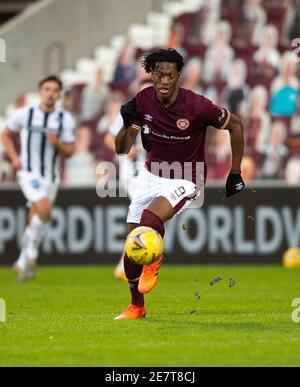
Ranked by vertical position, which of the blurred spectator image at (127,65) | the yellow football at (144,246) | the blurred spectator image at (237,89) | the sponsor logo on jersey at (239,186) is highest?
the blurred spectator image at (127,65)

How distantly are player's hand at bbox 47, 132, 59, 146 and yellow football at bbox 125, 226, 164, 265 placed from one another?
20.2 feet

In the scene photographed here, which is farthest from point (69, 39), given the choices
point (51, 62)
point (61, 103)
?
point (61, 103)

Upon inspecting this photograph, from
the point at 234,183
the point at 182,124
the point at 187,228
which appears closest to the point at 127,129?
the point at 182,124

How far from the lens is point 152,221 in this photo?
9.15m

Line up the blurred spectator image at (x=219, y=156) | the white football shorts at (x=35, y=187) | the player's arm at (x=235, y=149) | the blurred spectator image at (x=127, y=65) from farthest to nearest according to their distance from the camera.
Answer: the blurred spectator image at (x=127, y=65) < the blurred spectator image at (x=219, y=156) < the white football shorts at (x=35, y=187) < the player's arm at (x=235, y=149)

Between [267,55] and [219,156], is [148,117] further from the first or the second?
[267,55]

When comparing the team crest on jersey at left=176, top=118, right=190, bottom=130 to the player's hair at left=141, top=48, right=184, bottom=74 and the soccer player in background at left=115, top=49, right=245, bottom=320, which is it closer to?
the soccer player in background at left=115, top=49, right=245, bottom=320

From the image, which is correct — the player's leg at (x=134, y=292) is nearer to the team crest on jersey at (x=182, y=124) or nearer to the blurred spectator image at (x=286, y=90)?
the team crest on jersey at (x=182, y=124)

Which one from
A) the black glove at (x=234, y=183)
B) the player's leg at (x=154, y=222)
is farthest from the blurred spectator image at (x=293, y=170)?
the player's leg at (x=154, y=222)

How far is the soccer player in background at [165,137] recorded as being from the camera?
9258 mm

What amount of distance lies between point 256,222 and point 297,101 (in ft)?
8.97

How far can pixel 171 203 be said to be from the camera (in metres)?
9.38

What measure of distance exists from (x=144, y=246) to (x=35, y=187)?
6420 millimetres
